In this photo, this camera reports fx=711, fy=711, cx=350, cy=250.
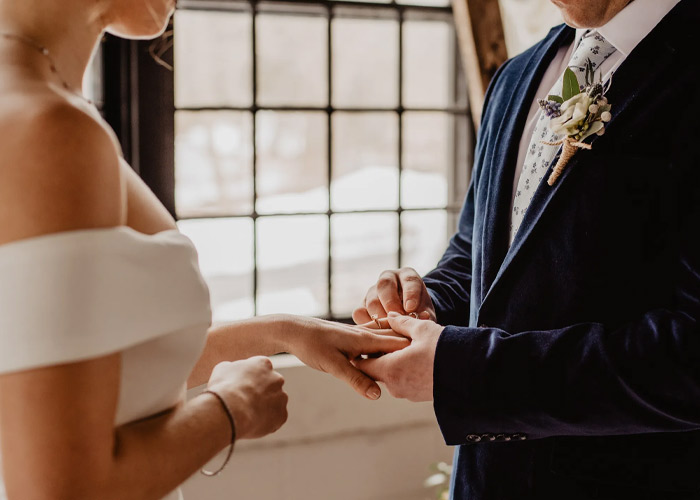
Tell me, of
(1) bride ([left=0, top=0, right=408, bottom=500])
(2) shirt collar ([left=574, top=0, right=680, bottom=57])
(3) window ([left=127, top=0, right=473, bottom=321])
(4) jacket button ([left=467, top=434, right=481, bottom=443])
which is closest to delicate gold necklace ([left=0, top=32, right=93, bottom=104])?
(1) bride ([left=0, top=0, right=408, bottom=500])

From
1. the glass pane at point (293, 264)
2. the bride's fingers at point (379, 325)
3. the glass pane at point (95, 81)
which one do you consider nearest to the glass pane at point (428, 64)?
the glass pane at point (293, 264)

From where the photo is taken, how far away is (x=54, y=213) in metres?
0.80

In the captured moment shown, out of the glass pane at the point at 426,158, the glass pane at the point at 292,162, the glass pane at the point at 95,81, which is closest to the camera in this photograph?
the glass pane at the point at 95,81

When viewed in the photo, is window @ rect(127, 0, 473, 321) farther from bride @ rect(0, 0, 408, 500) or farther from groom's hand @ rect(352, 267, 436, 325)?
bride @ rect(0, 0, 408, 500)

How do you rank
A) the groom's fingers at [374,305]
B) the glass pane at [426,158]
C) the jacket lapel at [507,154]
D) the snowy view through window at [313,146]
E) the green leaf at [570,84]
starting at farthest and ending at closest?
the glass pane at [426,158] → the snowy view through window at [313,146] → the groom's fingers at [374,305] → the jacket lapel at [507,154] → the green leaf at [570,84]

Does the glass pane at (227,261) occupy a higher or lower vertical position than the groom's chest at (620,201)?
lower

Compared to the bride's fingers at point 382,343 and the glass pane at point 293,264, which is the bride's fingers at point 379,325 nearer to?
the bride's fingers at point 382,343

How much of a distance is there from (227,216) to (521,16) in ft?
4.80

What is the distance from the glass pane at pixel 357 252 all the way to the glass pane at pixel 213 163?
0.45m

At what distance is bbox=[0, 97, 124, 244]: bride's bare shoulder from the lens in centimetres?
79

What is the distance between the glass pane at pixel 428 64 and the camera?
3.19 metres

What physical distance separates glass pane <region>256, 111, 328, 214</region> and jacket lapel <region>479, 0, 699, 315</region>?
1745mm

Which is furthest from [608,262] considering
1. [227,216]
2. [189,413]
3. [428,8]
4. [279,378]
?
[428,8]

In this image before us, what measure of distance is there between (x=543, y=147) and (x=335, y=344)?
1.99 ft
